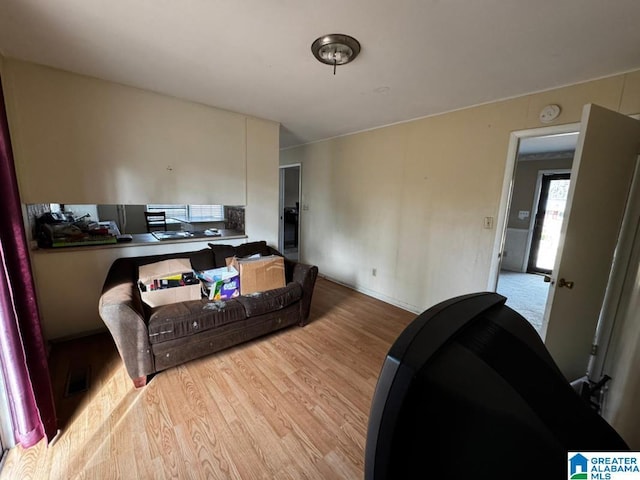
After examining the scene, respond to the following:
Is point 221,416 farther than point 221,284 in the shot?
No

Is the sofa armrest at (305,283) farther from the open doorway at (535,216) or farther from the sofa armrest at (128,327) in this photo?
the open doorway at (535,216)

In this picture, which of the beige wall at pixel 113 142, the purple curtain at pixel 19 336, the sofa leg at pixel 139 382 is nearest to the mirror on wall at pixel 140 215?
the beige wall at pixel 113 142

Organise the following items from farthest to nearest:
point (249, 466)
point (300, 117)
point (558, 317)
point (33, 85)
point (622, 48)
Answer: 1. point (300, 117)
2. point (33, 85)
3. point (558, 317)
4. point (622, 48)
5. point (249, 466)

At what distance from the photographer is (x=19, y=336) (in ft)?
4.20

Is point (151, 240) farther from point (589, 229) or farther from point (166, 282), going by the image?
point (589, 229)

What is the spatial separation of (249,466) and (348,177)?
3427 mm

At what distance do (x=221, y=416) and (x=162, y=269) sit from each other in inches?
52.8

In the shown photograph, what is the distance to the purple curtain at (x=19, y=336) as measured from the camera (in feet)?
4.02

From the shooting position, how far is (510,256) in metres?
5.53

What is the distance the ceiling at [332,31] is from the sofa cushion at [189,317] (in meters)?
1.85

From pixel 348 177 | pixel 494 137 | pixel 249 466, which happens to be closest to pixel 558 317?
pixel 494 137

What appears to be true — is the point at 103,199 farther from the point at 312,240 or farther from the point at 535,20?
the point at 535,20

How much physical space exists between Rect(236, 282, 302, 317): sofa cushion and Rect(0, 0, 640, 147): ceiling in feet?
6.06

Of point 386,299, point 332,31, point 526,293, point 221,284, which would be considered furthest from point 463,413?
point 526,293
